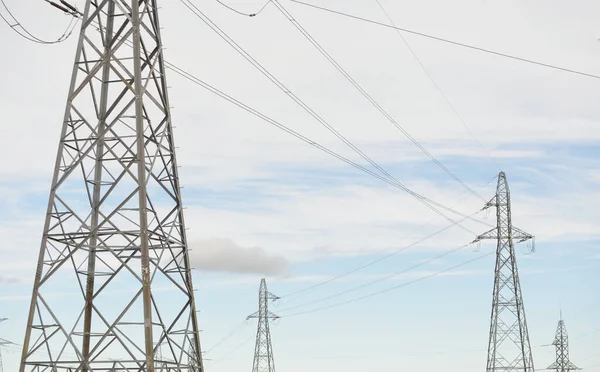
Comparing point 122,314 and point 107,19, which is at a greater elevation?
point 107,19

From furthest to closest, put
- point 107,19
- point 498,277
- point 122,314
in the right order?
point 498,277 → point 107,19 → point 122,314

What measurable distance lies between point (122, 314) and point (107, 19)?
9327mm

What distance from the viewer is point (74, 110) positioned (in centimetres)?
2616

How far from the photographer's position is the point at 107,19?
2759 centimetres

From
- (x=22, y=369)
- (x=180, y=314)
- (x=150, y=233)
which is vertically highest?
(x=150, y=233)

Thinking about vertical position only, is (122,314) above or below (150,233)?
below

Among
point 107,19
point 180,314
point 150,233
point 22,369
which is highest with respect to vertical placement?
point 107,19

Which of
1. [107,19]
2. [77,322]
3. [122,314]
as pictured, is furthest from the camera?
[107,19]

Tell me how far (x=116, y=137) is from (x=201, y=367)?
23.9 ft

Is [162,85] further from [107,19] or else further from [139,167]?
[139,167]

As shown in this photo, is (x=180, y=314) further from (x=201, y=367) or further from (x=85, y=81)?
(x=85, y=81)

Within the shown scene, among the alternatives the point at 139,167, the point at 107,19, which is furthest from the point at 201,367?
the point at 107,19

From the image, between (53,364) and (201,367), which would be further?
(201,367)

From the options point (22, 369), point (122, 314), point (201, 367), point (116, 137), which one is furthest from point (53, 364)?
point (116, 137)
